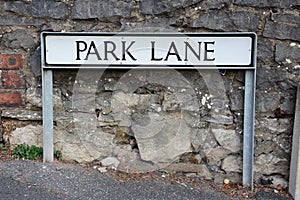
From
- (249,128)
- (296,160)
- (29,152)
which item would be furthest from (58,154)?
(296,160)

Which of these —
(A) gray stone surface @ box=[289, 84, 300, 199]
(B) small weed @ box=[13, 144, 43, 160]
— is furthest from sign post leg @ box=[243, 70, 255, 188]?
(B) small weed @ box=[13, 144, 43, 160]

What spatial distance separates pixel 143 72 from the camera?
2.11m

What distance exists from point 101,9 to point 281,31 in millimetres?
1020

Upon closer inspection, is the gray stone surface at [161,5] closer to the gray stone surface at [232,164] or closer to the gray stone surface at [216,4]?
the gray stone surface at [216,4]

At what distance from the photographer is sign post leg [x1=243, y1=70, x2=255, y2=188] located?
2.04 meters

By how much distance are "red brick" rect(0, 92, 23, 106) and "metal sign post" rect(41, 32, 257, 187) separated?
0.30m

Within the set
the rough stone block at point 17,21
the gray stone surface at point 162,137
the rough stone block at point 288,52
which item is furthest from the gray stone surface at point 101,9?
the rough stone block at point 288,52

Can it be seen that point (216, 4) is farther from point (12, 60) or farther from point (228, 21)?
point (12, 60)

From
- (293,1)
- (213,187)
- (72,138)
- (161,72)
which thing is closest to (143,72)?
(161,72)

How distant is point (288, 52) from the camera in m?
2.04

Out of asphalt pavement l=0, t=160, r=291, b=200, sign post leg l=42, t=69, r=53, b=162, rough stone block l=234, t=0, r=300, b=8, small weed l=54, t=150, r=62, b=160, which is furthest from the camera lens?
small weed l=54, t=150, r=62, b=160

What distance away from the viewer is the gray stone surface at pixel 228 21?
2021mm

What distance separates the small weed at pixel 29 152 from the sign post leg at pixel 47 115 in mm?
59

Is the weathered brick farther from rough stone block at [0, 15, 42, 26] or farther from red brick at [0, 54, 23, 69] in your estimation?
rough stone block at [0, 15, 42, 26]
